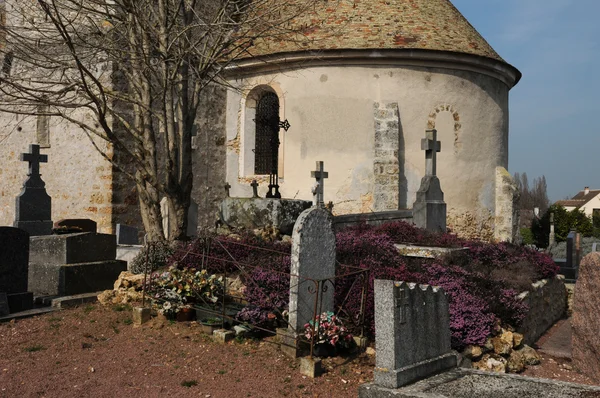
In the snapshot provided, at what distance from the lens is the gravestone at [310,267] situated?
6453mm

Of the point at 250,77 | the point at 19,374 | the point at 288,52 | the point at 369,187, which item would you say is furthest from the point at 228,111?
the point at 19,374

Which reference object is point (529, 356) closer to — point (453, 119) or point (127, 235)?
point (127, 235)

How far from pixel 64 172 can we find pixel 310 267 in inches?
426

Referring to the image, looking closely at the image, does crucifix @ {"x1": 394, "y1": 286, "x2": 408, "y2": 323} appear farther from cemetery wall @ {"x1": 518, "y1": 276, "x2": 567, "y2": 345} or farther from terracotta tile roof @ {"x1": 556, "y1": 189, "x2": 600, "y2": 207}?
terracotta tile roof @ {"x1": 556, "y1": 189, "x2": 600, "y2": 207}

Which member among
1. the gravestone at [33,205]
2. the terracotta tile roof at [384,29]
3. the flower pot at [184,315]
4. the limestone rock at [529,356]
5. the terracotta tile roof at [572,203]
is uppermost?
the terracotta tile roof at [384,29]

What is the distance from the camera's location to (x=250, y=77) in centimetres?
1695

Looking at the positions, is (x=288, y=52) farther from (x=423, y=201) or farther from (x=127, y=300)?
(x=127, y=300)

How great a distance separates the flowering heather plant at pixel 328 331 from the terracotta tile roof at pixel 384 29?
10025 mm

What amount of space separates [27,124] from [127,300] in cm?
984

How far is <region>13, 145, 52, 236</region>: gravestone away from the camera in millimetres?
12406

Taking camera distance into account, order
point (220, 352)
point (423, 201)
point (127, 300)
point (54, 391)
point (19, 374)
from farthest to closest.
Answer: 1. point (423, 201)
2. point (127, 300)
3. point (220, 352)
4. point (19, 374)
5. point (54, 391)

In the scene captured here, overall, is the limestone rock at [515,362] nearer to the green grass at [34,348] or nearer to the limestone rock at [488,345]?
the limestone rock at [488,345]

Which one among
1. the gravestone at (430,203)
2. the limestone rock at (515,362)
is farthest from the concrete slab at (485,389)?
the gravestone at (430,203)

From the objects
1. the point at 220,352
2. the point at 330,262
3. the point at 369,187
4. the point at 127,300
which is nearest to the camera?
the point at 220,352
